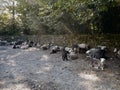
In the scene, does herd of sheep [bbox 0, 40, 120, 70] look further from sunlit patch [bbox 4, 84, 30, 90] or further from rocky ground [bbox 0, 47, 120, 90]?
sunlit patch [bbox 4, 84, 30, 90]

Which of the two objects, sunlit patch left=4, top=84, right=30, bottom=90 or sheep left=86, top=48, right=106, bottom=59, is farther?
sheep left=86, top=48, right=106, bottom=59

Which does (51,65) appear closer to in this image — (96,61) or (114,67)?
(96,61)

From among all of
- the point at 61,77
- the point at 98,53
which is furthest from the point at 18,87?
the point at 98,53

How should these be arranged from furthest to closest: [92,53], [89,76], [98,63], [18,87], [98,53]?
[92,53], [98,53], [98,63], [89,76], [18,87]

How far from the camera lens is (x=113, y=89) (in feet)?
20.0

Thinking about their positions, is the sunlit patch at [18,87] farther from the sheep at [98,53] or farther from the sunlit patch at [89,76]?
the sheep at [98,53]

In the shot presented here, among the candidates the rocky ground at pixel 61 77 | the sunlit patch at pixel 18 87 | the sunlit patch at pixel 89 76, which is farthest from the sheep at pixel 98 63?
the sunlit patch at pixel 18 87

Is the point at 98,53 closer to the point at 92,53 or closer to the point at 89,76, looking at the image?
the point at 92,53

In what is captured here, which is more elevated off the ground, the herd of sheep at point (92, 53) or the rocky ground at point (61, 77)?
the herd of sheep at point (92, 53)

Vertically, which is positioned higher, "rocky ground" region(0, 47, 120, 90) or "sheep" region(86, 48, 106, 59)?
"sheep" region(86, 48, 106, 59)

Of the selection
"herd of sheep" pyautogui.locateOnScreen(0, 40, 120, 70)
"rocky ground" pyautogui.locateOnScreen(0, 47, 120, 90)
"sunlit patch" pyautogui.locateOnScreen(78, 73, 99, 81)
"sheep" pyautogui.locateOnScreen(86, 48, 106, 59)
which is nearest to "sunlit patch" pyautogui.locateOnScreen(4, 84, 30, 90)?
"rocky ground" pyautogui.locateOnScreen(0, 47, 120, 90)

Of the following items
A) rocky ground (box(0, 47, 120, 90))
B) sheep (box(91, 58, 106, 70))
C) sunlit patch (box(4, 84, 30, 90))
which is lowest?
sunlit patch (box(4, 84, 30, 90))

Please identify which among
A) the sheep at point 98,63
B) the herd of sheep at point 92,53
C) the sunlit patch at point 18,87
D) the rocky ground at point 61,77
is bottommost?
the sunlit patch at point 18,87

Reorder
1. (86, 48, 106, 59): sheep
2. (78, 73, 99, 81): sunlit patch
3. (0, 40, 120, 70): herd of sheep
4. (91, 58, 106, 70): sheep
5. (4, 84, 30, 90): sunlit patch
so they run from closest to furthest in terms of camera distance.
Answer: (4, 84, 30, 90): sunlit patch
(78, 73, 99, 81): sunlit patch
(91, 58, 106, 70): sheep
(0, 40, 120, 70): herd of sheep
(86, 48, 106, 59): sheep
